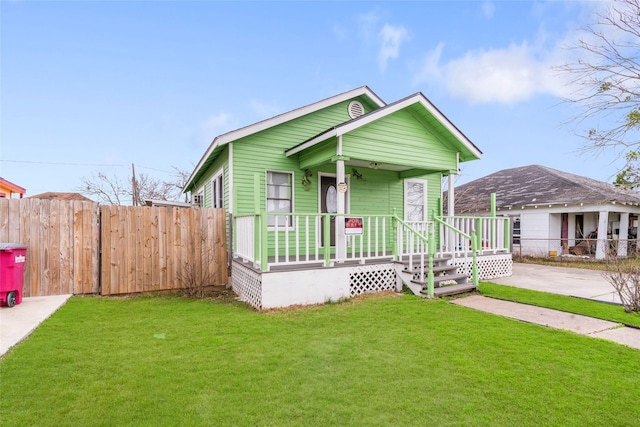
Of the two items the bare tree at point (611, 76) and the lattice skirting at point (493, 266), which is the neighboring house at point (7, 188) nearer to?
the lattice skirting at point (493, 266)

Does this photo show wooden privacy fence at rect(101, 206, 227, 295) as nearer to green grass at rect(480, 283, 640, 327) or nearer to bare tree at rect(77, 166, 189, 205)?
green grass at rect(480, 283, 640, 327)

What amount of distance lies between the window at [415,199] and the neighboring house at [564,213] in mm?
6845

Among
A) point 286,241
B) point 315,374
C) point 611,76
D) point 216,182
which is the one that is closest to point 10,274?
point 286,241

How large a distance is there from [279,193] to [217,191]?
7.59ft

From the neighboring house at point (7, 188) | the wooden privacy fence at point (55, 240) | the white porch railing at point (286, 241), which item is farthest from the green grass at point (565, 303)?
the neighboring house at point (7, 188)

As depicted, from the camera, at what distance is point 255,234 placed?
6.04m

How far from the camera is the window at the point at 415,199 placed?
33.9ft

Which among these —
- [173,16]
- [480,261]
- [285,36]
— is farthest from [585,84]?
[173,16]

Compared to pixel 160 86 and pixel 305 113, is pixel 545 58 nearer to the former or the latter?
pixel 305 113

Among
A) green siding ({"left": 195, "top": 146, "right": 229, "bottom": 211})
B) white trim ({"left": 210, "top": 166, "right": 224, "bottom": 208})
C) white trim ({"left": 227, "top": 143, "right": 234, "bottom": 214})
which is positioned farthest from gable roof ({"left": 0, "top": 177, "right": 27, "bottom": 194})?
white trim ({"left": 227, "top": 143, "right": 234, "bottom": 214})

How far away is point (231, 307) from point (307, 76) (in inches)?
511

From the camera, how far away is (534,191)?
17.4m

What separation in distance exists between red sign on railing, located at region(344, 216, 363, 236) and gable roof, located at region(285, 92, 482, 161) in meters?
1.83

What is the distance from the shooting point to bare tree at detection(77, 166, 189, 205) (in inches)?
1019
